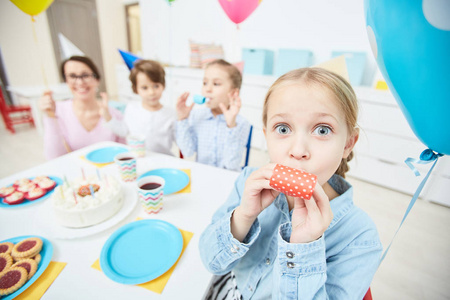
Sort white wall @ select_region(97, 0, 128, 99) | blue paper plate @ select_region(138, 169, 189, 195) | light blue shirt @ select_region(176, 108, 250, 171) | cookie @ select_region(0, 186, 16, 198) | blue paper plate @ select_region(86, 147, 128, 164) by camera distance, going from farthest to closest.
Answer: white wall @ select_region(97, 0, 128, 99) → light blue shirt @ select_region(176, 108, 250, 171) → blue paper plate @ select_region(86, 147, 128, 164) → blue paper plate @ select_region(138, 169, 189, 195) → cookie @ select_region(0, 186, 16, 198)

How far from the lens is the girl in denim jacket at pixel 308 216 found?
0.48m

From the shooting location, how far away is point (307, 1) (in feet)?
9.08

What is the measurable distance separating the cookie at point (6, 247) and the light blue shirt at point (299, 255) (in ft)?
1.75

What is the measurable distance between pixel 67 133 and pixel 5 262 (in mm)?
1181

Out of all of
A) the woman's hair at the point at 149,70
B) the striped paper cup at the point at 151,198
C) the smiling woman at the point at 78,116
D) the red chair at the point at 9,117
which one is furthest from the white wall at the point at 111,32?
the striped paper cup at the point at 151,198

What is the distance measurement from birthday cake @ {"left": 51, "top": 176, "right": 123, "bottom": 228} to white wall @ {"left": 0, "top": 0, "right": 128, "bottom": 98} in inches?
145

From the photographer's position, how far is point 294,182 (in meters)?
0.40

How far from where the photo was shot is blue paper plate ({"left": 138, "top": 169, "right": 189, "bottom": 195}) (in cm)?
94

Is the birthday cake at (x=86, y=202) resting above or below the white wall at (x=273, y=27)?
below

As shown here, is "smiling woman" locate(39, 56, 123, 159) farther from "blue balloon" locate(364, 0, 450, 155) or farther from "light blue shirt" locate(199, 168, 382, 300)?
"blue balloon" locate(364, 0, 450, 155)

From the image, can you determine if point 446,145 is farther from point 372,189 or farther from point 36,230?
point 372,189

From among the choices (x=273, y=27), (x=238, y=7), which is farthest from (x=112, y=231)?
(x=273, y=27)

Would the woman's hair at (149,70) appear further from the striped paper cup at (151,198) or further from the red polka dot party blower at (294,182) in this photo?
the red polka dot party blower at (294,182)

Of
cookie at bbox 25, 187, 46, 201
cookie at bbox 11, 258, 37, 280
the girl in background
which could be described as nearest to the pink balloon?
the girl in background
